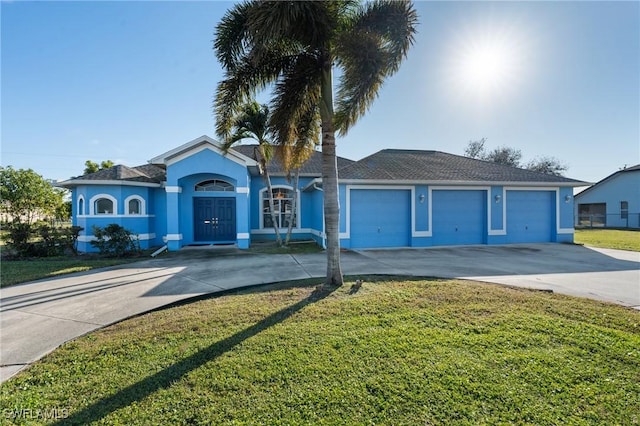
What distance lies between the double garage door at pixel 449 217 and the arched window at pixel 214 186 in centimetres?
714

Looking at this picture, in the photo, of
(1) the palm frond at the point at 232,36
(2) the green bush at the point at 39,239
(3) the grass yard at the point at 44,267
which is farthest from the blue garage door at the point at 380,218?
(2) the green bush at the point at 39,239

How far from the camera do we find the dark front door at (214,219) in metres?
15.5

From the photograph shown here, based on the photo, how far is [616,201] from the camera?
98.6 ft

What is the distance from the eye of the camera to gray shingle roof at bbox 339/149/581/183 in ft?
44.4

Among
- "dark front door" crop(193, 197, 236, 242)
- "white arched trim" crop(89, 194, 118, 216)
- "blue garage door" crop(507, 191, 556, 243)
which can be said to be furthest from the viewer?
"dark front door" crop(193, 197, 236, 242)

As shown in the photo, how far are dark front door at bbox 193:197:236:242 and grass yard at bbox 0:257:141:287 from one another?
14.0ft

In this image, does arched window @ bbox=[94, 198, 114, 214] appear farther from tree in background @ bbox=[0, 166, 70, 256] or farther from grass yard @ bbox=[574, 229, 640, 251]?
grass yard @ bbox=[574, 229, 640, 251]

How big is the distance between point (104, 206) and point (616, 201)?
145 ft

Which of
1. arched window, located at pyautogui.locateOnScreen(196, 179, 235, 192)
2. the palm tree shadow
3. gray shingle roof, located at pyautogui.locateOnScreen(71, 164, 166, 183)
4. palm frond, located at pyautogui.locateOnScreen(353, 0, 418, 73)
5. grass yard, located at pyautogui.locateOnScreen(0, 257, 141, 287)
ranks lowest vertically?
the palm tree shadow

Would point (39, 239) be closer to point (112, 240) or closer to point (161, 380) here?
point (112, 240)

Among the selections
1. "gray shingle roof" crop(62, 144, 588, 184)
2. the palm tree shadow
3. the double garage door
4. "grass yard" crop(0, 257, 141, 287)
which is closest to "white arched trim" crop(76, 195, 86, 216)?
"gray shingle roof" crop(62, 144, 588, 184)

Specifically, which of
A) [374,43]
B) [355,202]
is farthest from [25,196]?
[374,43]

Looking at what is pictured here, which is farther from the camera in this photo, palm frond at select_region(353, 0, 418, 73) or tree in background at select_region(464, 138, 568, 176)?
tree in background at select_region(464, 138, 568, 176)

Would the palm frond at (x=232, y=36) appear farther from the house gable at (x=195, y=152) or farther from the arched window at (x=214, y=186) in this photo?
the arched window at (x=214, y=186)
